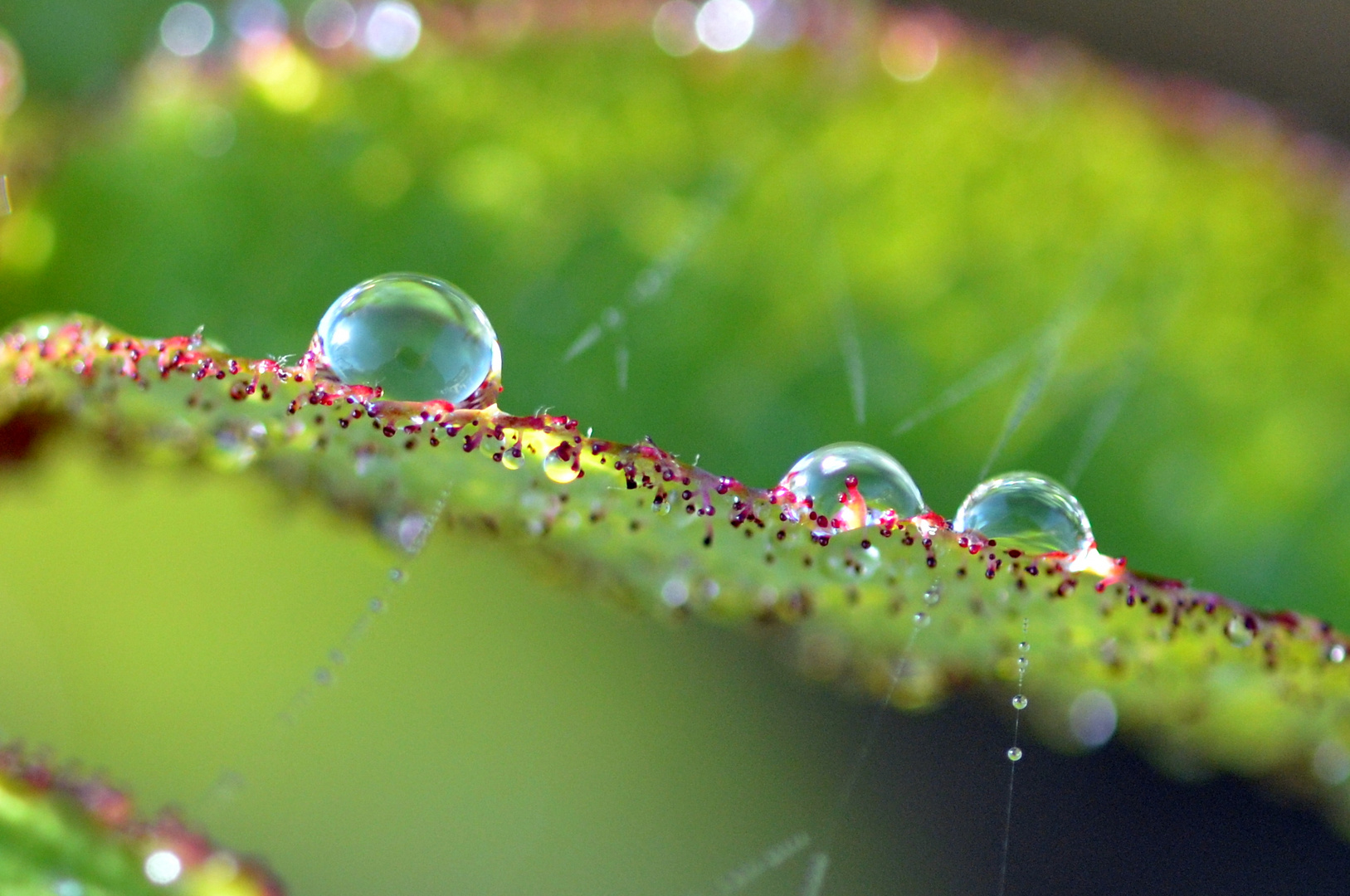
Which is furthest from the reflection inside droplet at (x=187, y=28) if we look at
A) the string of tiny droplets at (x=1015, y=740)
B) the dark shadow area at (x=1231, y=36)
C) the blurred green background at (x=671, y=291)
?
the dark shadow area at (x=1231, y=36)

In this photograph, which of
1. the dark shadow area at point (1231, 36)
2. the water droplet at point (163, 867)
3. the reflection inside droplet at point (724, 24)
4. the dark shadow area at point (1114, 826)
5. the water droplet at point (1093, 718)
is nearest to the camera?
the water droplet at point (163, 867)

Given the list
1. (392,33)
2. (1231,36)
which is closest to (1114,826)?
(392,33)

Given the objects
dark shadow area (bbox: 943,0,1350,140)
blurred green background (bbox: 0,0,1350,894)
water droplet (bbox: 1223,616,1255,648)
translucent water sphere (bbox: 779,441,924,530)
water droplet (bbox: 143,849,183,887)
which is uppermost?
dark shadow area (bbox: 943,0,1350,140)

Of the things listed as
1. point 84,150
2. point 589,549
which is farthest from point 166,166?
point 589,549

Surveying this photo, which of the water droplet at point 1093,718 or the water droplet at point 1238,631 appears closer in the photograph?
the water droplet at point 1238,631

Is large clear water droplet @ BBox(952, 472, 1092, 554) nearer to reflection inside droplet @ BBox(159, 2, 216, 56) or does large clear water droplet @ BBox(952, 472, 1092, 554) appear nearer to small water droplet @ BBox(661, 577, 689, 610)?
small water droplet @ BBox(661, 577, 689, 610)

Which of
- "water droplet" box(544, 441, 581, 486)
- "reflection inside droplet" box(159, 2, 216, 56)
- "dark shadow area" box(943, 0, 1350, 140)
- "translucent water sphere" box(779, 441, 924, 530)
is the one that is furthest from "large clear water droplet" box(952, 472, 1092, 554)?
"dark shadow area" box(943, 0, 1350, 140)

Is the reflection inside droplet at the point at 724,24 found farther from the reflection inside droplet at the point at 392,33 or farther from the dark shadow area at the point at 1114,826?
the dark shadow area at the point at 1114,826
